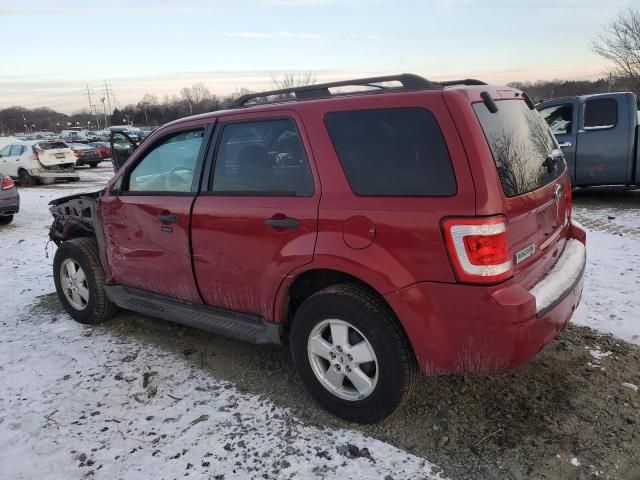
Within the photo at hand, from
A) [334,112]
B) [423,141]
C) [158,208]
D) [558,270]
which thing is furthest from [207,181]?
[558,270]

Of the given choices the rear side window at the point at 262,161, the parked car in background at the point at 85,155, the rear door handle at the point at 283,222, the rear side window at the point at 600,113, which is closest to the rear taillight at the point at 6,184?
the rear side window at the point at 262,161

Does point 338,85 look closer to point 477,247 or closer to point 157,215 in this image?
point 477,247

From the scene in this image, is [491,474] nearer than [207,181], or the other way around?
[491,474]

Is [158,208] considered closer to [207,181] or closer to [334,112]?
[207,181]

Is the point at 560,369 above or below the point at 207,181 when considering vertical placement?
below

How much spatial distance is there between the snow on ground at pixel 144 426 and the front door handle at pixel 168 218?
107 cm

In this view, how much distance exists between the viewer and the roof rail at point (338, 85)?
2.71 metres

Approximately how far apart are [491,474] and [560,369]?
3.96 feet

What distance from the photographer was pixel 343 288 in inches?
109

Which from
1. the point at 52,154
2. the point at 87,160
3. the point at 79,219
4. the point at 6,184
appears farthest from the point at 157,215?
the point at 87,160

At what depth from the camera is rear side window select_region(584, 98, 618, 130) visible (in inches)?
335

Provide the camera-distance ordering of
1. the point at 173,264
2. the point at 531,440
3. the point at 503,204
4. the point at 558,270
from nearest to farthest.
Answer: the point at 503,204 → the point at 531,440 → the point at 558,270 → the point at 173,264

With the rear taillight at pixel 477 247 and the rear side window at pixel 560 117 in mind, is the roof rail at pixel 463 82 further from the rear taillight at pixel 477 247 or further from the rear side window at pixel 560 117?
the rear side window at pixel 560 117

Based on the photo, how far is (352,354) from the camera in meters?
2.78
